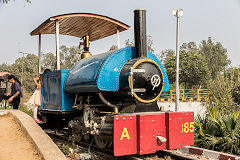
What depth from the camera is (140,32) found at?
5.39 meters

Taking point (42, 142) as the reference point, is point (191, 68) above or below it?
above

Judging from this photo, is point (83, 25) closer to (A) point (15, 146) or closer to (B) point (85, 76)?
(B) point (85, 76)

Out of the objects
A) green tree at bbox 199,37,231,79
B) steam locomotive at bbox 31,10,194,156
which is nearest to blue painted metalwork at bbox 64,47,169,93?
steam locomotive at bbox 31,10,194,156

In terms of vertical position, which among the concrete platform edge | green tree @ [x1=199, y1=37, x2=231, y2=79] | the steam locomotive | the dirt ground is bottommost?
the dirt ground

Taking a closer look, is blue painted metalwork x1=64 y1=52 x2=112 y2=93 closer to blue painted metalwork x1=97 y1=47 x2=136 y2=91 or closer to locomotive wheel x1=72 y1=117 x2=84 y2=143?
blue painted metalwork x1=97 y1=47 x2=136 y2=91

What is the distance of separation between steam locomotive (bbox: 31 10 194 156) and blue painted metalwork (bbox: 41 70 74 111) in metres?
0.32

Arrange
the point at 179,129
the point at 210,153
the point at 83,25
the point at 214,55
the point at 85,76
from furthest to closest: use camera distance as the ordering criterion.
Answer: the point at 214,55, the point at 83,25, the point at 210,153, the point at 85,76, the point at 179,129

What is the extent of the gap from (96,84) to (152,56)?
1475 mm

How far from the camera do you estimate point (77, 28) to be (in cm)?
816

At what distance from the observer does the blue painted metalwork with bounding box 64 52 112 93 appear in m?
5.20

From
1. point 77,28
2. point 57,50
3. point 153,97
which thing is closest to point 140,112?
point 153,97

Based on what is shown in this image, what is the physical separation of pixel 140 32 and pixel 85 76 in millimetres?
1457

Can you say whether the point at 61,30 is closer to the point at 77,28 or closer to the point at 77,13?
the point at 77,28

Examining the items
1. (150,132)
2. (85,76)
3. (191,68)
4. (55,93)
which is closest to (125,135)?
(150,132)
